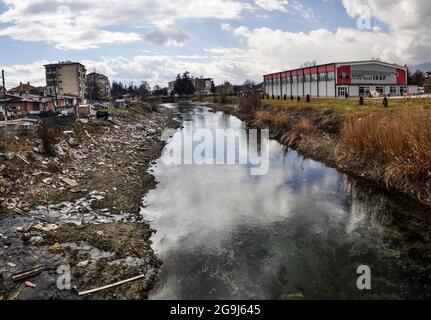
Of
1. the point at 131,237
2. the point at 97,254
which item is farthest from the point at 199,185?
the point at 97,254

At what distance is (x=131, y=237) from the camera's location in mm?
12008

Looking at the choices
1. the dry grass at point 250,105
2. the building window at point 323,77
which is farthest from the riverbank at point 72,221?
the building window at point 323,77

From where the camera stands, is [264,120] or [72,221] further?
[264,120]

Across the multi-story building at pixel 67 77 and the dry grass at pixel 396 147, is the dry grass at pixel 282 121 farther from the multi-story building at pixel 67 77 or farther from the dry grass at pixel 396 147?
the multi-story building at pixel 67 77

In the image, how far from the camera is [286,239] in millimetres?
12289

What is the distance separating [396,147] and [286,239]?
827cm

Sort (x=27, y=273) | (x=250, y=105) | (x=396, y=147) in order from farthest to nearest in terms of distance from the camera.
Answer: (x=250, y=105)
(x=396, y=147)
(x=27, y=273)

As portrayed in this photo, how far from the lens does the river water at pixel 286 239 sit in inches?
373

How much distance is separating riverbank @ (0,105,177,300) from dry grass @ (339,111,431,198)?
11.0 m

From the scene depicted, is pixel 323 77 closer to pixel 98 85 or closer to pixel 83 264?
pixel 83 264

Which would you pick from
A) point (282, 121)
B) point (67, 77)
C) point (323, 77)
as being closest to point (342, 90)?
point (323, 77)
